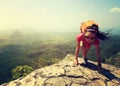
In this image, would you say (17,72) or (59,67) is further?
(17,72)

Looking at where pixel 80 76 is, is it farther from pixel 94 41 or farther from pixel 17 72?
pixel 17 72

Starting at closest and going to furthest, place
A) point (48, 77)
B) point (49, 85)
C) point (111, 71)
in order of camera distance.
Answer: point (49, 85) → point (48, 77) → point (111, 71)

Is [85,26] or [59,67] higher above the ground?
[85,26]

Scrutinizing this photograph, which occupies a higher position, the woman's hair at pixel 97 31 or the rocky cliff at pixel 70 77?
the woman's hair at pixel 97 31

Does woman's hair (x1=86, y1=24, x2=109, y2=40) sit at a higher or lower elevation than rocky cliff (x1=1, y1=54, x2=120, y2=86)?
higher

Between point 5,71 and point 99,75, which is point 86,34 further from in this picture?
point 5,71

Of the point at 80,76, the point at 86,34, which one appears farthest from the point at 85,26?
the point at 80,76

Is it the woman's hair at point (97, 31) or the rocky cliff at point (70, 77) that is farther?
the woman's hair at point (97, 31)

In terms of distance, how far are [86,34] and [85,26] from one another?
488 mm

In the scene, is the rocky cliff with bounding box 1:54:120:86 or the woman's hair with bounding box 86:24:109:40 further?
the woman's hair with bounding box 86:24:109:40

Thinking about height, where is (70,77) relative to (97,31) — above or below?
below

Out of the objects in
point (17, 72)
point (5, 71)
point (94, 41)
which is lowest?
point (5, 71)

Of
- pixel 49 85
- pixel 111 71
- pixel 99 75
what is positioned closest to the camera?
pixel 49 85

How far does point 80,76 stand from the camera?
815 cm
